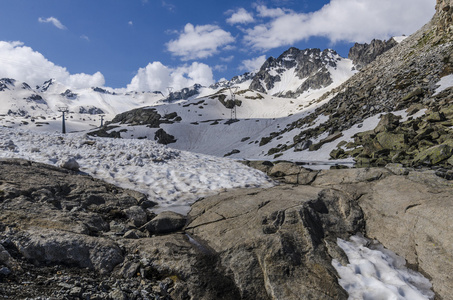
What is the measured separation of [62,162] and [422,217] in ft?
45.9

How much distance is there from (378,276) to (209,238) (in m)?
4.17

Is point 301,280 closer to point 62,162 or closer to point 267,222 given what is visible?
point 267,222

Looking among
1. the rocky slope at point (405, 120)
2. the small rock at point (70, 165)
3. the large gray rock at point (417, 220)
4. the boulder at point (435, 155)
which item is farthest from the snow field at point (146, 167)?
the rocky slope at point (405, 120)

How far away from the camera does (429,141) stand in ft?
51.0

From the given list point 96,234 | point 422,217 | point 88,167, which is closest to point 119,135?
point 88,167

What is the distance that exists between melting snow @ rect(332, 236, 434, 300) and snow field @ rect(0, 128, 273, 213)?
18.5ft

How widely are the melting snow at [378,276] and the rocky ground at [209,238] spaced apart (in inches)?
9.0

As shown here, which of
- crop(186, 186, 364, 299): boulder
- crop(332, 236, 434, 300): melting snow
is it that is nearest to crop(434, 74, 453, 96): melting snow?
crop(186, 186, 364, 299): boulder

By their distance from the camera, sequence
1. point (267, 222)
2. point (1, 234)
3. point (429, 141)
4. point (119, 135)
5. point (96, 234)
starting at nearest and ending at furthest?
point (1, 234) → point (96, 234) → point (267, 222) → point (429, 141) → point (119, 135)

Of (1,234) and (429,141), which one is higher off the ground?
(429,141)

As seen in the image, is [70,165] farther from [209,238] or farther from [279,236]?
[279,236]

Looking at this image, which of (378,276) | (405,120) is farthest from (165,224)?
(405,120)

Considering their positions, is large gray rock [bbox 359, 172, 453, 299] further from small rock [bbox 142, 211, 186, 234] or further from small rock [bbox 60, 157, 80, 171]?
small rock [bbox 60, 157, 80, 171]

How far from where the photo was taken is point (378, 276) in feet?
19.0
